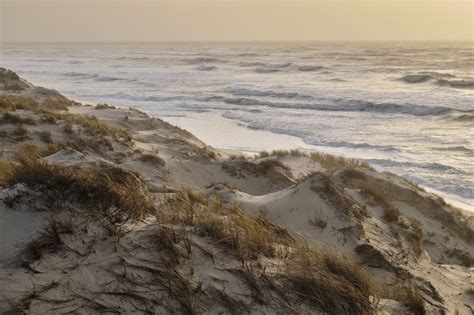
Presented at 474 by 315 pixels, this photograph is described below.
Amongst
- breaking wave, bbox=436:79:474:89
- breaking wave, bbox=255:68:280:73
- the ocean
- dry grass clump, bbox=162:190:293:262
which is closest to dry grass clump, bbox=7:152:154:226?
dry grass clump, bbox=162:190:293:262

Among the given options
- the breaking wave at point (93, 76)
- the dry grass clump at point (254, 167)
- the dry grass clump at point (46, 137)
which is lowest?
the dry grass clump at point (254, 167)

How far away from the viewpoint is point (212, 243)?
4.01 meters

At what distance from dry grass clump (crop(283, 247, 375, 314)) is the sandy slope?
0.16 metres

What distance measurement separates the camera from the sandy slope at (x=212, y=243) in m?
3.37

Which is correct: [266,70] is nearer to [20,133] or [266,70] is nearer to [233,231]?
[20,133]

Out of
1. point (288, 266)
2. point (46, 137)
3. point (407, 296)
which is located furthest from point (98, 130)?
point (407, 296)

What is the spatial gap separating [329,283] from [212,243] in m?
1.05

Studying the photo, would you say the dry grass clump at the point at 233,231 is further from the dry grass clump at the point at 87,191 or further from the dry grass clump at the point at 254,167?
the dry grass clump at the point at 254,167

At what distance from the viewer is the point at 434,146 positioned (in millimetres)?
17297

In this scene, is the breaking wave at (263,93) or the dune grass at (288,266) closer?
the dune grass at (288,266)

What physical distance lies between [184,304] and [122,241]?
0.82 metres

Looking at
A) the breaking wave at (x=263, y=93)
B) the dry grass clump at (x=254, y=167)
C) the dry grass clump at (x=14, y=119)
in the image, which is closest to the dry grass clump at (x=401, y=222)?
the dry grass clump at (x=254, y=167)

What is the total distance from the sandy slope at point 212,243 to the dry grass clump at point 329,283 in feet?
0.52

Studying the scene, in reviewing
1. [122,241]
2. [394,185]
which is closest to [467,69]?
[394,185]
